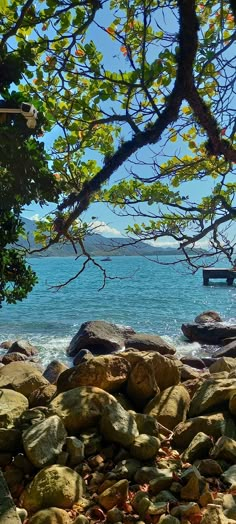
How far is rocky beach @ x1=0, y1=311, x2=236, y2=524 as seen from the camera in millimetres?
3277

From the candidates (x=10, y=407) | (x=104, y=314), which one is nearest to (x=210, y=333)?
(x=104, y=314)

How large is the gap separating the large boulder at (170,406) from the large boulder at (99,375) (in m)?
0.48

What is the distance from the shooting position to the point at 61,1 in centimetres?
405

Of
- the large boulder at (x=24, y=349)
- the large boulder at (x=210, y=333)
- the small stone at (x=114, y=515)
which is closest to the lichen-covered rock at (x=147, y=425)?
the small stone at (x=114, y=515)

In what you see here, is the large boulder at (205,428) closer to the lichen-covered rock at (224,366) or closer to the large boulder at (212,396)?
the large boulder at (212,396)

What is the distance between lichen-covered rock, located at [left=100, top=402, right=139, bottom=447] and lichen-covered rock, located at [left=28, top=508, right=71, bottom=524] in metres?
0.98

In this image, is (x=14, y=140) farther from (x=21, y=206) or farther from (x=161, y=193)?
(x=161, y=193)

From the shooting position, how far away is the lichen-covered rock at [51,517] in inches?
124

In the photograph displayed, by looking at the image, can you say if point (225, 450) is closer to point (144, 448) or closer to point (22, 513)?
point (144, 448)

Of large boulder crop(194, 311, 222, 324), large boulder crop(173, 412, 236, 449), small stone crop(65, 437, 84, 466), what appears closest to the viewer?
small stone crop(65, 437, 84, 466)

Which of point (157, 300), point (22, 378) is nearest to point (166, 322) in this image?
point (157, 300)

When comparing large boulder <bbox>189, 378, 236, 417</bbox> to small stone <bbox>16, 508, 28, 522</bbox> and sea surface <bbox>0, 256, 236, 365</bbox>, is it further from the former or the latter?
sea surface <bbox>0, 256, 236, 365</bbox>

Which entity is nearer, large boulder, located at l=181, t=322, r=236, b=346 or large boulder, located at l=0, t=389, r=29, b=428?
large boulder, located at l=0, t=389, r=29, b=428

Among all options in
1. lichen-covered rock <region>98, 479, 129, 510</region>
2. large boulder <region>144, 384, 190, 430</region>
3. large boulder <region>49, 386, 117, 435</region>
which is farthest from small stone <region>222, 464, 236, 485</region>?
large boulder <region>49, 386, 117, 435</region>
